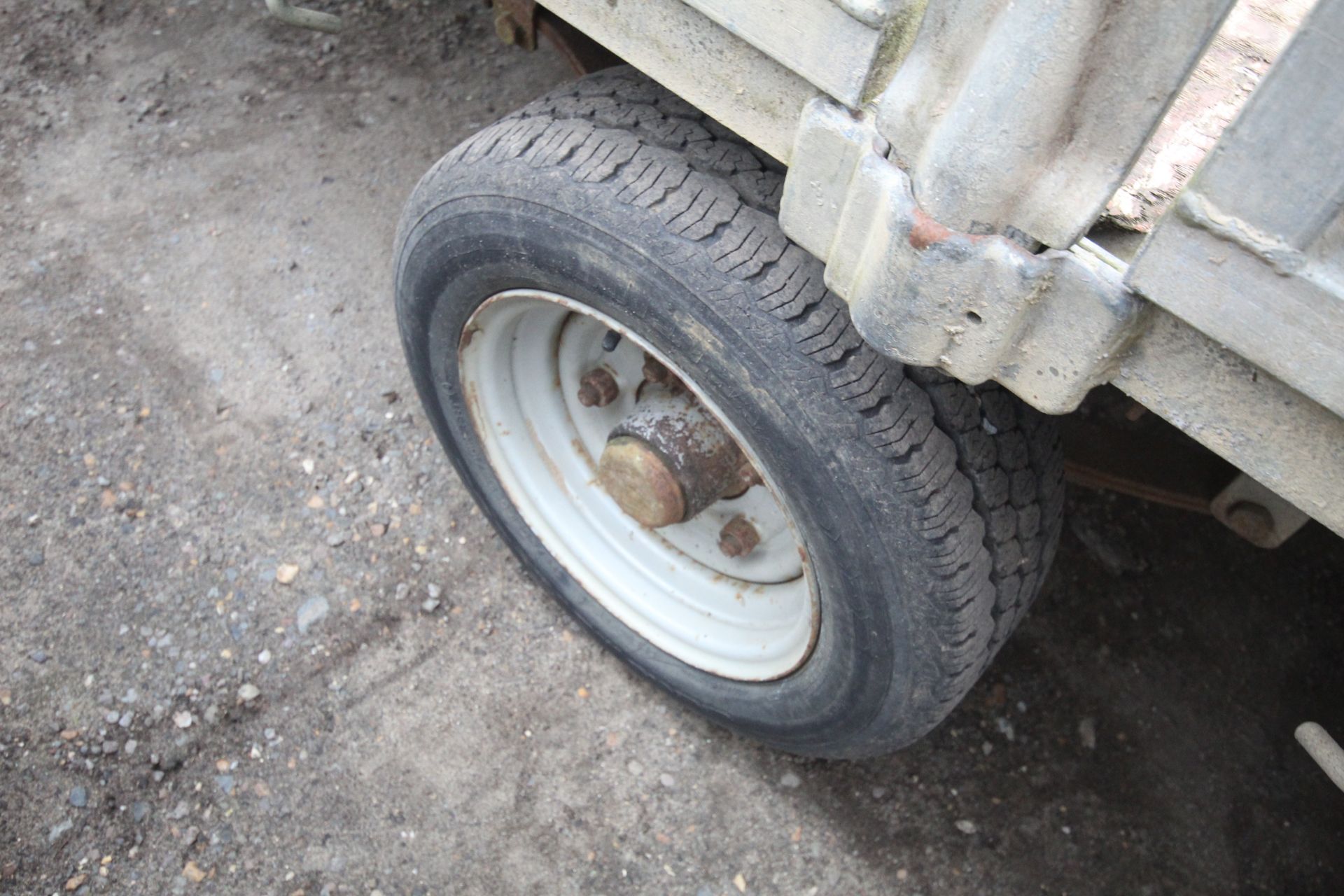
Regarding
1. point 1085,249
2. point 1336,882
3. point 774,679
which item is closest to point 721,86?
point 1085,249

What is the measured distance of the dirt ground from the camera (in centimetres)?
187

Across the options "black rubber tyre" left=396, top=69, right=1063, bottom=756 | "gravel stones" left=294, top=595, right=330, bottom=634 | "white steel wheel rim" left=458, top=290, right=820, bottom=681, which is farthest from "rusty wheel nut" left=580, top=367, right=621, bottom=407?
"gravel stones" left=294, top=595, right=330, bottom=634

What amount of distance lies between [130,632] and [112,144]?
1.60 meters

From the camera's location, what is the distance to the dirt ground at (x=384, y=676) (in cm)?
187

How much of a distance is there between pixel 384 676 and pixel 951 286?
153 cm

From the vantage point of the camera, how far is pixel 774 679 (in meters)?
1.70

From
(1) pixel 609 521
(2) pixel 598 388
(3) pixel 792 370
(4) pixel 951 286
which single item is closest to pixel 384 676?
(1) pixel 609 521

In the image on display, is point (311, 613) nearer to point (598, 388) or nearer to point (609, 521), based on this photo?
point (609, 521)

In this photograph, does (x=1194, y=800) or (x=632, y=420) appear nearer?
(x=632, y=420)

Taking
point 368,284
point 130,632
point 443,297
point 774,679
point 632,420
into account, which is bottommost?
point 130,632

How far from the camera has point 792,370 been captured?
122cm

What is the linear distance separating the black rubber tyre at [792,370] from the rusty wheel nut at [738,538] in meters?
0.29

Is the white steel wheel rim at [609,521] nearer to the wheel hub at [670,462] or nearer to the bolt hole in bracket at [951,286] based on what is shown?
the wheel hub at [670,462]

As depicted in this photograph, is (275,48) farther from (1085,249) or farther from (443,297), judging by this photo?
(1085,249)
